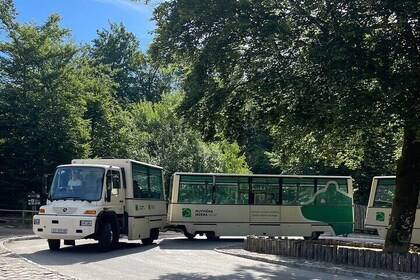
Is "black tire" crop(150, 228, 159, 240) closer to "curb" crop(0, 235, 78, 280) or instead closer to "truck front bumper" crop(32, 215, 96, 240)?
"curb" crop(0, 235, 78, 280)

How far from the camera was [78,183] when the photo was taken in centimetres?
1711

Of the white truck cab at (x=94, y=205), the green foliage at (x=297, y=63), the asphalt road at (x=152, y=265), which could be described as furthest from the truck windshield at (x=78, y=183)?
the green foliage at (x=297, y=63)

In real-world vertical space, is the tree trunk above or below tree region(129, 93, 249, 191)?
below

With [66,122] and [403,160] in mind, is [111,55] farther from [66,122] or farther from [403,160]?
[403,160]

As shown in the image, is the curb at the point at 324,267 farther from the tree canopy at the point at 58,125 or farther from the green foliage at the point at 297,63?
the tree canopy at the point at 58,125

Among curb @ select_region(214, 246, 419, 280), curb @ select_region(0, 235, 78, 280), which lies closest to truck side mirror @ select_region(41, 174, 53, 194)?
curb @ select_region(0, 235, 78, 280)

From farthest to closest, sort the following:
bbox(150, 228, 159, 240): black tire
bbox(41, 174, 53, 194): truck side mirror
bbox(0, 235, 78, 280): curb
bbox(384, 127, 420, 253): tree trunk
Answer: bbox(150, 228, 159, 240): black tire < bbox(41, 174, 53, 194): truck side mirror < bbox(384, 127, 420, 253): tree trunk < bbox(0, 235, 78, 280): curb

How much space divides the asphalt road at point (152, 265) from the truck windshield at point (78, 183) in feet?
5.65

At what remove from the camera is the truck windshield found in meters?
16.8

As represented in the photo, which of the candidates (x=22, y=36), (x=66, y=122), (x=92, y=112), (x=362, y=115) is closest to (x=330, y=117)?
(x=362, y=115)

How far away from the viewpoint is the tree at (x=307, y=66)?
13.1 m

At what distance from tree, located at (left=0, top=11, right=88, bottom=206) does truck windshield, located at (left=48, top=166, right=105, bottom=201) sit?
15786 mm

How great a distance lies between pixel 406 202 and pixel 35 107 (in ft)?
77.9

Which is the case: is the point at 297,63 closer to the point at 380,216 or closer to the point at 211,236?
the point at 380,216
